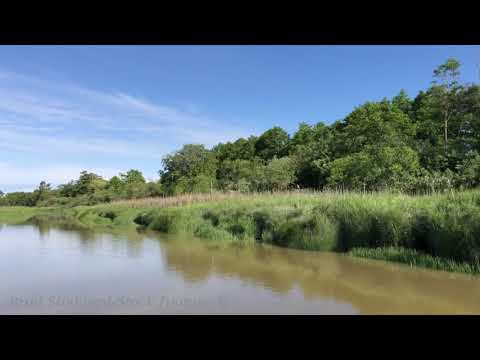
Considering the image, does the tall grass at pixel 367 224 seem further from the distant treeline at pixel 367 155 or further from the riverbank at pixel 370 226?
the distant treeline at pixel 367 155

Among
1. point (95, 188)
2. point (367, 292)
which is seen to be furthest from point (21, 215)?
point (367, 292)

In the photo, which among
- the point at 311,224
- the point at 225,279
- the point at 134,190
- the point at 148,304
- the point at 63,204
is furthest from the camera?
the point at 63,204

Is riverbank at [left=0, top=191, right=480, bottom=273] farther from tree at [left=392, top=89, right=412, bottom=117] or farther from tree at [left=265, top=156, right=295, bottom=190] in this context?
tree at [left=392, top=89, right=412, bottom=117]

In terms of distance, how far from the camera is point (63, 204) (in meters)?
35.2

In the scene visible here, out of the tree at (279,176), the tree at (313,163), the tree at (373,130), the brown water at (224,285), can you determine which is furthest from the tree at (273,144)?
the brown water at (224,285)

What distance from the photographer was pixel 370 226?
7301 mm

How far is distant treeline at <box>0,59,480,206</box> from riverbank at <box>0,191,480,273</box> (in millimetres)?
3083

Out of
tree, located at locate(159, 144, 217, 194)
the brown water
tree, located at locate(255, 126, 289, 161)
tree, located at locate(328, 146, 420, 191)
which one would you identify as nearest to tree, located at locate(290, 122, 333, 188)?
tree, located at locate(328, 146, 420, 191)

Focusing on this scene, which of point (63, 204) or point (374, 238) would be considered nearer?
point (374, 238)

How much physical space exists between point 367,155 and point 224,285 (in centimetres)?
1210

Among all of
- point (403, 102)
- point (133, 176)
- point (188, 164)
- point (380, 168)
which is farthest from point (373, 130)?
point (133, 176)
